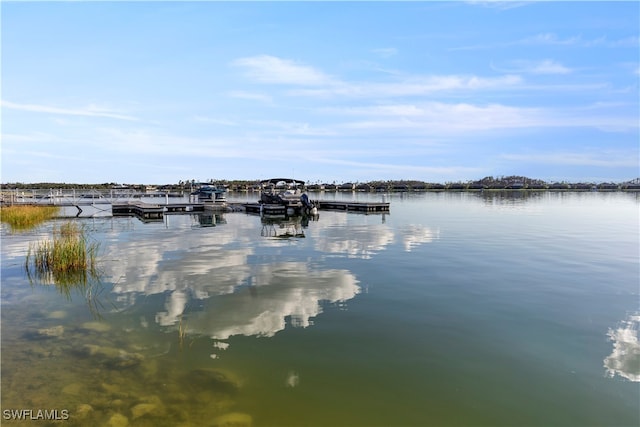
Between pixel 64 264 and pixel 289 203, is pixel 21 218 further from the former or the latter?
pixel 289 203

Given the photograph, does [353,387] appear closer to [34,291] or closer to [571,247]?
[34,291]

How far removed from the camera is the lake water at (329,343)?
5.87m

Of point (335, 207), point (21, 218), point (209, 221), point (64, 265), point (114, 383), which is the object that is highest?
point (21, 218)

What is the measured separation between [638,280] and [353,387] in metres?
12.5

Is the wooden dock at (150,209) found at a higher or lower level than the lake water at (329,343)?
higher

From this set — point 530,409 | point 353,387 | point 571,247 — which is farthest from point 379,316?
point 571,247

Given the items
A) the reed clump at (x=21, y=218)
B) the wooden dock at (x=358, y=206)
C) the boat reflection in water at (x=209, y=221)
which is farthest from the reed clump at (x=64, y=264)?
the wooden dock at (x=358, y=206)

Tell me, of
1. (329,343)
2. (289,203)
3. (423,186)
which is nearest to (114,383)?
(329,343)

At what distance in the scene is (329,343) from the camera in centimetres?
801

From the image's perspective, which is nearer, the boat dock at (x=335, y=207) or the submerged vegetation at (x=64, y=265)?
the submerged vegetation at (x=64, y=265)

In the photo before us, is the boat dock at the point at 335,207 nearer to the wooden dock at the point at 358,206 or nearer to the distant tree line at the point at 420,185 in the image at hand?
the wooden dock at the point at 358,206

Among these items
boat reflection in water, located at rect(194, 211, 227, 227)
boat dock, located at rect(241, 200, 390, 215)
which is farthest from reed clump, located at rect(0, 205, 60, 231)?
boat dock, located at rect(241, 200, 390, 215)

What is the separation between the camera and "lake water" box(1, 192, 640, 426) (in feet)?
19.3

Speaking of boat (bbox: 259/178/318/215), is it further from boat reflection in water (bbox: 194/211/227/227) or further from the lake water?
the lake water
